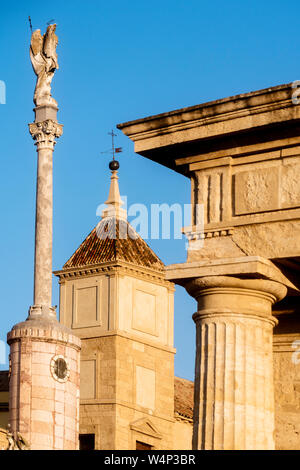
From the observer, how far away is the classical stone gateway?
12109 millimetres

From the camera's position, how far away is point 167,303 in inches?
2327

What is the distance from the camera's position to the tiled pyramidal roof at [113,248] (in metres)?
56.3

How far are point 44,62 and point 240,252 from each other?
29184 millimetres

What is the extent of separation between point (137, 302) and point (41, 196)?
18.4 m

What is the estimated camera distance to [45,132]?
133 ft

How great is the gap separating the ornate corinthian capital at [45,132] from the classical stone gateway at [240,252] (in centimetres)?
2779

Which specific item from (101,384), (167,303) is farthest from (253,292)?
(167,303)

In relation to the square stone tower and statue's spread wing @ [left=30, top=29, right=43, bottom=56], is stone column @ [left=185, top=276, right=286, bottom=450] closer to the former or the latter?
statue's spread wing @ [left=30, top=29, right=43, bottom=56]

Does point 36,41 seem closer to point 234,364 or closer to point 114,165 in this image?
point 114,165

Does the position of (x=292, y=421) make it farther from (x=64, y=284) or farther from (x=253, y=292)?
(x=64, y=284)

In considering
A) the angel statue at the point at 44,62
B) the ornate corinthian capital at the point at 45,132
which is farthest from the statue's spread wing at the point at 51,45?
the ornate corinthian capital at the point at 45,132

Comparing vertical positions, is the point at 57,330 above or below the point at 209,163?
above

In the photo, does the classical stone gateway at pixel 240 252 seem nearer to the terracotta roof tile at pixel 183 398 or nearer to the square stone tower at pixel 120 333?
the square stone tower at pixel 120 333

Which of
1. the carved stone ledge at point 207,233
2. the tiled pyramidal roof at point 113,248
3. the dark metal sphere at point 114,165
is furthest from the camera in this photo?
the dark metal sphere at point 114,165
